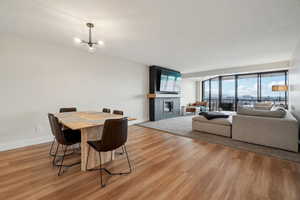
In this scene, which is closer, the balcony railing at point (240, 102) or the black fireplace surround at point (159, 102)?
the black fireplace surround at point (159, 102)

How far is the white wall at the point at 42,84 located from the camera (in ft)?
9.20

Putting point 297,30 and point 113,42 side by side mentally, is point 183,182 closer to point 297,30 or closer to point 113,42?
point 113,42

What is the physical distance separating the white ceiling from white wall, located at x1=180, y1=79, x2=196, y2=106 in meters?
4.80

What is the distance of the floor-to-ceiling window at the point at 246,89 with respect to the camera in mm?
6680

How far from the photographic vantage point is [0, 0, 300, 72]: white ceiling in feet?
6.36

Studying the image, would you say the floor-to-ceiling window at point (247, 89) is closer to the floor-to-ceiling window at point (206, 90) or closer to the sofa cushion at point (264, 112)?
the floor-to-ceiling window at point (206, 90)

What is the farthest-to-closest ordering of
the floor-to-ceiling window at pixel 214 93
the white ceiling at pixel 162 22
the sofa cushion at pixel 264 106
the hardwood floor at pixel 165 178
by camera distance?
1. the floor-to-ceiling window at pixel 214 93
2. the sofa cushion at pixel 264 106
3. the white ceiling at pixel 162 22
4. the hardwood floor at pixel 165 178

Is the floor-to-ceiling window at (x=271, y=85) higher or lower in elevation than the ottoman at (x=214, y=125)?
higher

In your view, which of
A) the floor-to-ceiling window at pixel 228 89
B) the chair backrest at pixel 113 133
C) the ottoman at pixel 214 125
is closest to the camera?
the chair backrest at pixel 113 133

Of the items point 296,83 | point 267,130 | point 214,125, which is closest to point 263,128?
point 267,130

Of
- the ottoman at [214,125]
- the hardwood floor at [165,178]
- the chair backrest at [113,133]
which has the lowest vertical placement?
the hardwood floor at [165,178]

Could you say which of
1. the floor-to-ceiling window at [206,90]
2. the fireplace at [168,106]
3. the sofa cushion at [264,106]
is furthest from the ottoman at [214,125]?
the floor-to-ceiling window at [206,90]

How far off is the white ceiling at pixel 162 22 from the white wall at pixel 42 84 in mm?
375

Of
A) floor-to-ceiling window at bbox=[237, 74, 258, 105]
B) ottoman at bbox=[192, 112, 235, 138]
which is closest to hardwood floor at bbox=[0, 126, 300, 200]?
ottoman at bbox=[192, 112, 235, 138]
